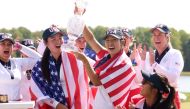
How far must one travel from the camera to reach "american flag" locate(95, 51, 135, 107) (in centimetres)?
748

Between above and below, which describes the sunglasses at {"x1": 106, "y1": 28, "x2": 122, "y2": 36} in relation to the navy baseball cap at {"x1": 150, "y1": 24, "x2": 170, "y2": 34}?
below

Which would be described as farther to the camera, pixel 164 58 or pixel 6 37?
pixel 6 37

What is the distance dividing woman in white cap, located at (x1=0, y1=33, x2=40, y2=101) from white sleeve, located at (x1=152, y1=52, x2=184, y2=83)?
1.82 m

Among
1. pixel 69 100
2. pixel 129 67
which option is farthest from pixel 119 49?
pixel 69 100

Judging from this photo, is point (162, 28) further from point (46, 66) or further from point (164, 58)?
point (46, 66)

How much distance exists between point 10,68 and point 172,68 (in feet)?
7.05

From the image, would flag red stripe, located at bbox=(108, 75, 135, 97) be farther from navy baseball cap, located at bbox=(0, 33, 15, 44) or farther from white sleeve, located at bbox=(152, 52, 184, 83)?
navy baseball cap, located at bbox=(0, 33, 15, 44)

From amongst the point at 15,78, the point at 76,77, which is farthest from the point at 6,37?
the point at 76,77

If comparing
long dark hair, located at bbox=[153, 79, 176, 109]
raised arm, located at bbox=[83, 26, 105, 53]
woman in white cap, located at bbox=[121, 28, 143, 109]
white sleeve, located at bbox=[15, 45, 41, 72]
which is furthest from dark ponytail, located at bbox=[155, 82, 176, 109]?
white sleeve, located at bbox=[15, 45, 41, 72]

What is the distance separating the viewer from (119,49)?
7.49 meters

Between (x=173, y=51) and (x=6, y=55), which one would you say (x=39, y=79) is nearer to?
(x=6, y=55)

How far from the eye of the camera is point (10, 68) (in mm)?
7680

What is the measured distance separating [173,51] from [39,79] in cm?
175

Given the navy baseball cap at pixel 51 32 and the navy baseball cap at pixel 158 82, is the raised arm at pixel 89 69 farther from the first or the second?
the navy baseball cap at pixel 158 82
